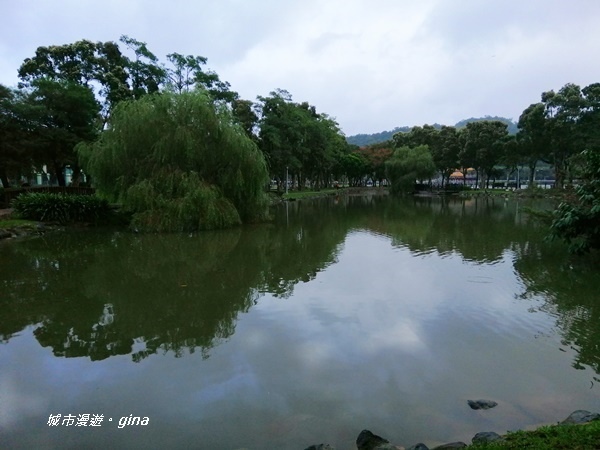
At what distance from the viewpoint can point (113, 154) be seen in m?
18.2

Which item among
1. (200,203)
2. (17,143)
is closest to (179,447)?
(200,203)

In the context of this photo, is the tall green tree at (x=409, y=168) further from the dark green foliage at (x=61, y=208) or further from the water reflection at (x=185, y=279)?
the dark green foliage at (x=61, y=208)

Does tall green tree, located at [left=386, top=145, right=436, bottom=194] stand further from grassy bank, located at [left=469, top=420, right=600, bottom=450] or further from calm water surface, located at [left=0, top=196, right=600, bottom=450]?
grassy bank, located at [left=469, top=420, right=600, bottom=450]

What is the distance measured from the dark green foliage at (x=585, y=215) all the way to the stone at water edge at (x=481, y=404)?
24.8 feet

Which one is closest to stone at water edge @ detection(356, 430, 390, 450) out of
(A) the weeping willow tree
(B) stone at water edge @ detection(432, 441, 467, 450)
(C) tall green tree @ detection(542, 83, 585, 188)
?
(B) stone at water edge @ detection(432, 441, 467, 450)

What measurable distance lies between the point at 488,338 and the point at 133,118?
1660 cm

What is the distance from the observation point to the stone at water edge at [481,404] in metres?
4.37

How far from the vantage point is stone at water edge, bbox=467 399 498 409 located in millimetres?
4367

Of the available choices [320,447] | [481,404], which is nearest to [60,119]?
[320,447]

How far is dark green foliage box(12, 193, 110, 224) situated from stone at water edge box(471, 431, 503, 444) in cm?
1978

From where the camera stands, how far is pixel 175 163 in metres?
18.5

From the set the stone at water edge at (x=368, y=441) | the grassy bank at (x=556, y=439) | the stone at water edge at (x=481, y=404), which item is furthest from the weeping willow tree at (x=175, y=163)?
the grassy bank at (x=556, y=439)

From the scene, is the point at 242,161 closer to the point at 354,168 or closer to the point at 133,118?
the point at 133,118

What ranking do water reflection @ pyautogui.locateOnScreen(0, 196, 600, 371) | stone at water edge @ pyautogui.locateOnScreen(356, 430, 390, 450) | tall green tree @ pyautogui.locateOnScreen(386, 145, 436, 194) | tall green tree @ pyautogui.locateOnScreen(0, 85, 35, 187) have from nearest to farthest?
1. stone at water edge @ pyautogui.locateOnScreen(356, 430, 390, 450)
2. water reflection @ pyautogui.locateOnScreen(0, 196, 600, 371)
3. tall green tree @ pyautogui.locateOnScreen(0, 85, 35, 187)
4. tall green tree @ pyautogui.locateOnScreen(386, 145, 436, 194)
